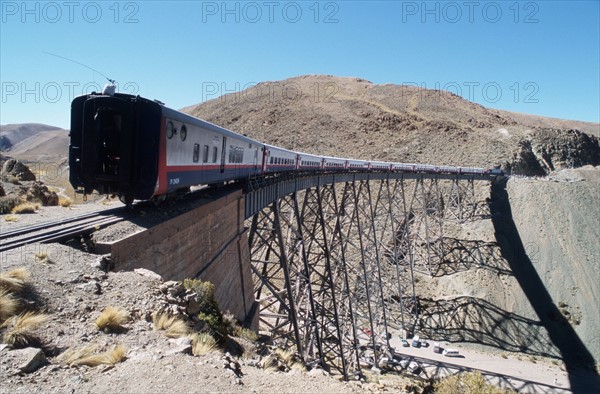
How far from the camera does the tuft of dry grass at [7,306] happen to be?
3998mm

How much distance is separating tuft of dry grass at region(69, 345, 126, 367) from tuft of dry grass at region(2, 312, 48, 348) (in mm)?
569

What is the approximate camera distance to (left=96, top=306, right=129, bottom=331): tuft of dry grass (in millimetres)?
4344

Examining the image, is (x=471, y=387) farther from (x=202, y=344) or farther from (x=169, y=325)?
(x=169, y=325)

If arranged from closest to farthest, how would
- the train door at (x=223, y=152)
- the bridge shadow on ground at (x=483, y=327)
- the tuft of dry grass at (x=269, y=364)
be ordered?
the tuft of dry grass at (x=269, y=364) < the train door at (x=223, y=152) < the bridge shadow on ground at (x=483, y=327)

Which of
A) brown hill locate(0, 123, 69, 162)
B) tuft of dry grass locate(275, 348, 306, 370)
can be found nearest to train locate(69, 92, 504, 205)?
tuft of dry grass locate(275, 348, 306, 370)

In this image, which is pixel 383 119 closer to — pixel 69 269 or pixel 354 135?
pixel 354 135

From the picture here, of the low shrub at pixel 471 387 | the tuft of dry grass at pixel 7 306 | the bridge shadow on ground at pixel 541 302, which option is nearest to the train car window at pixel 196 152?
the tuft of dry grass at pixel 7 306

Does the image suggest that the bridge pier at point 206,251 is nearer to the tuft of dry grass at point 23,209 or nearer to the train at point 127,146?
the train at point 127,146

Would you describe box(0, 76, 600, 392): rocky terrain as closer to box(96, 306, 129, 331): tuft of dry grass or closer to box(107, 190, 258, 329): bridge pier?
box(96, 306, 129, 331): tuft of dry grass

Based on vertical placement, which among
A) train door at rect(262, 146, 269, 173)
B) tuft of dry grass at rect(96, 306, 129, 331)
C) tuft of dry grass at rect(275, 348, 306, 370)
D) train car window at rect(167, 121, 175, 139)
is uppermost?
train car window at rect(167, 121, 175, 139)

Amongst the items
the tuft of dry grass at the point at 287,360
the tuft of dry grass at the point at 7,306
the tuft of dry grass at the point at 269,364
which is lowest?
the tuft of dry grass at the point at 287,360

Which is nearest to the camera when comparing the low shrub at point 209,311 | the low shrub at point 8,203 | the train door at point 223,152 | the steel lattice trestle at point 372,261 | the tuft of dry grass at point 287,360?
the low shrub at point 209,311

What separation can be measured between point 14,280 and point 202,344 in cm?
229

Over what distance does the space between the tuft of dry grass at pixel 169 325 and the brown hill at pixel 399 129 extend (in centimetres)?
5135
